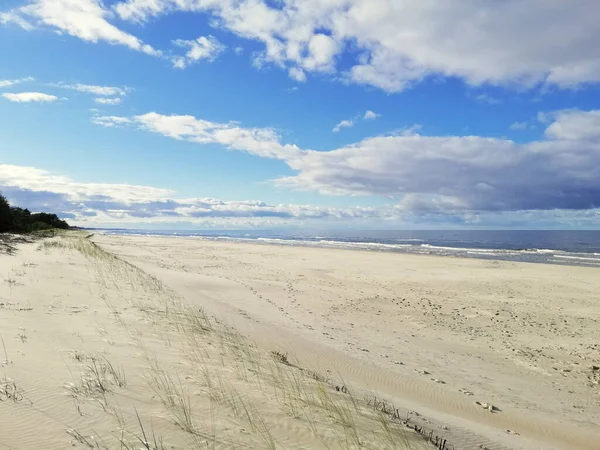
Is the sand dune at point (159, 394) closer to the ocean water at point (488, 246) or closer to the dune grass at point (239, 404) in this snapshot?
the dune grass at point (239, 404)

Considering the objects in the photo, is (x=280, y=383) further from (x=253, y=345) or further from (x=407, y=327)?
(x=407, y=327)

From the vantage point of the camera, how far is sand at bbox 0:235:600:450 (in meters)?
4.41

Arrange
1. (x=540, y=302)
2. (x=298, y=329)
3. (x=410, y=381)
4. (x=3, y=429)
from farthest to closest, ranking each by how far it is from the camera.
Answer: (x=540, y=302) < (x=298, y=329) < (x=410, y=381) < (x=3, y=429)

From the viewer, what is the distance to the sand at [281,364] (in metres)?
4.41

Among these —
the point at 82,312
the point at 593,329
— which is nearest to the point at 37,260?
the point at 82,312

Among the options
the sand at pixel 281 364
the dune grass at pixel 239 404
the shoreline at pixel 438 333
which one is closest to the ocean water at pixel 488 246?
the shoreline at pixel 438 333

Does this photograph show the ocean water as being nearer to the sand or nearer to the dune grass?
the sand

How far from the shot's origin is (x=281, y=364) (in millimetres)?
7859

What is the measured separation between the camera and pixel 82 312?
9.79m

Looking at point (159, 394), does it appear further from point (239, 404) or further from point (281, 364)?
point (281, 364)

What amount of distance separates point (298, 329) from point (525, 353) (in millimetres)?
6637

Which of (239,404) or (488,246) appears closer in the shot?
(239,404)

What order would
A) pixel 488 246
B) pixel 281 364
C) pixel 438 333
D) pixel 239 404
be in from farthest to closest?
pixel 488 246 < pixel 438 333 < pixel 281 364 < pixel 239 404

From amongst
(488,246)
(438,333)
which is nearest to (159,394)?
(438,333)
